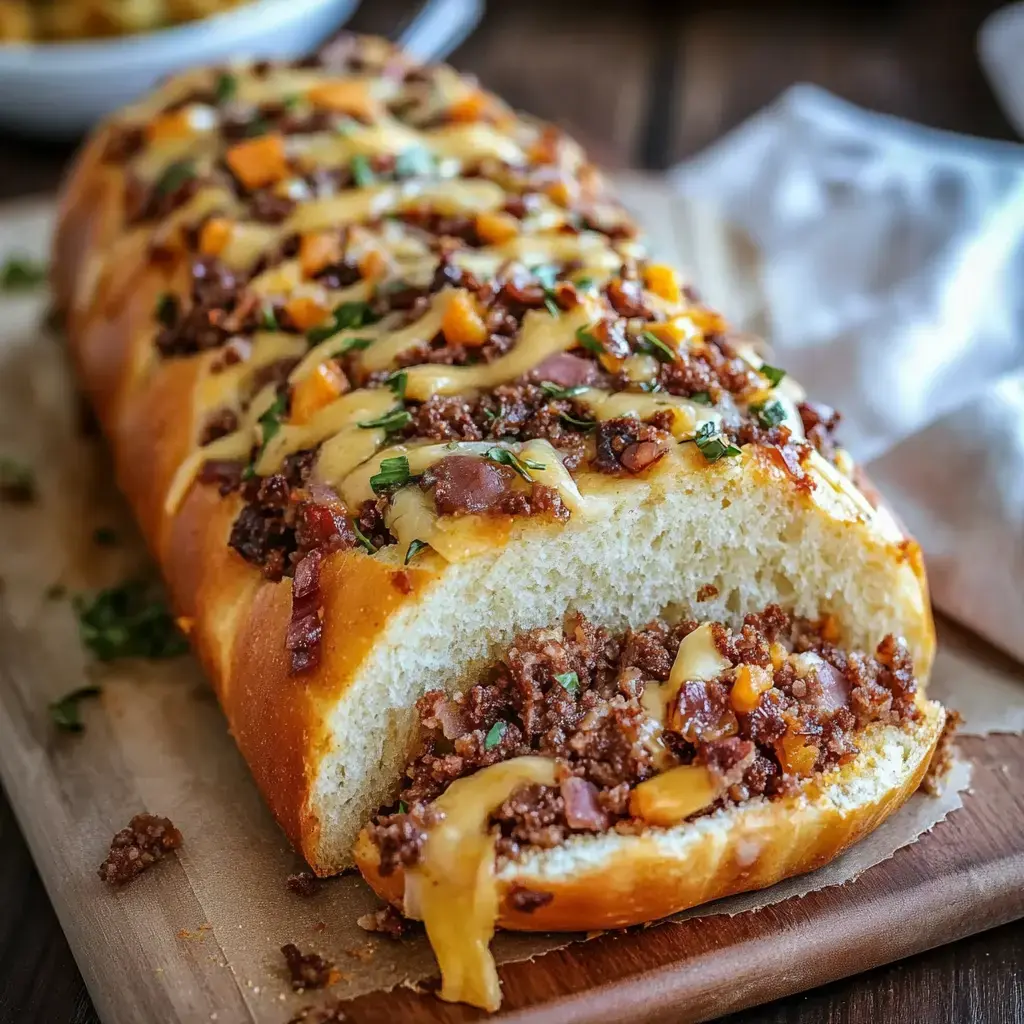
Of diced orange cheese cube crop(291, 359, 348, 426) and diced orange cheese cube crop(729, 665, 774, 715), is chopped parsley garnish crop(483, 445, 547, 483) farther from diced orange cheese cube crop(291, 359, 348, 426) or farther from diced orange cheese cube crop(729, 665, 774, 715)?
diced orange cheese cube crop(729, 665, 774, 715)

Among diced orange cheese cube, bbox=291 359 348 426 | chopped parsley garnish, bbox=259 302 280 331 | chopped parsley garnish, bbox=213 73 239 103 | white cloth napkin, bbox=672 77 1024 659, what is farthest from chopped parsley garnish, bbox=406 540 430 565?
chopped parsley garnish, bbox=213 73 239 103

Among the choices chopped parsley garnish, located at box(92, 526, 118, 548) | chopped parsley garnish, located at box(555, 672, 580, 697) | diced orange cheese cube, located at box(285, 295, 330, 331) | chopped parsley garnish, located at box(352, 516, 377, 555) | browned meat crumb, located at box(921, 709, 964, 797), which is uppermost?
diced orange cheese cube, located at box(285, 295, 330, 331)

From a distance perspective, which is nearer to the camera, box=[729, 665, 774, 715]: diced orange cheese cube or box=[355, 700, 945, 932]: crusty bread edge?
box=[355, 700, 945, 932]: crusty bread edge

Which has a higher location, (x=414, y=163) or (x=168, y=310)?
(x=414, y=163)

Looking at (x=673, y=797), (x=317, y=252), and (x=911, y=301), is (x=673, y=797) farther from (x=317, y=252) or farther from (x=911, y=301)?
(x=911, y=301)

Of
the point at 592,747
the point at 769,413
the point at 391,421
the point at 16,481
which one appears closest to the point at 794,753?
the point at 592,747

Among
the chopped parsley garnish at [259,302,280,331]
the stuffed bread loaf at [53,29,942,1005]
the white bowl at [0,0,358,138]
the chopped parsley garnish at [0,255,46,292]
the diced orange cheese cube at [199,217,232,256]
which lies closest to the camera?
the stuffed bread loaf at [53,29,942,1005]
